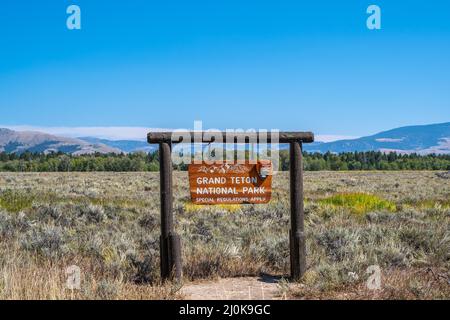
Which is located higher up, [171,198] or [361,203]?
[171,198]

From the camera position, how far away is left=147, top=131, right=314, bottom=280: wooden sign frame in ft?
23.4

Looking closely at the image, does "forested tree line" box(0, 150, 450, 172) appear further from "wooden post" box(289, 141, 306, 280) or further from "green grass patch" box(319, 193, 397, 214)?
"wooden post" box(289, 141, 306, 280)

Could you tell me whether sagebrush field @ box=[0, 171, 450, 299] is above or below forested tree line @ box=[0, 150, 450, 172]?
above

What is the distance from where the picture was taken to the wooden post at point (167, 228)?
710 centimetres

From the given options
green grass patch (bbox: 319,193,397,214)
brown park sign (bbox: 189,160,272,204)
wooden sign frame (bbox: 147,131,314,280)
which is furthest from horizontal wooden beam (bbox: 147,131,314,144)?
green grass patch (bbox: 319,193,397,214)

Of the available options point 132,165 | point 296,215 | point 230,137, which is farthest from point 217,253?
point 132,165

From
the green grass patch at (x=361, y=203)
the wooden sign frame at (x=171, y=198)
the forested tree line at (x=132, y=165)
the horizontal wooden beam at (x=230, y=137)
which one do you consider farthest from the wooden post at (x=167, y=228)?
the forested tree line at (x=132, y=165)

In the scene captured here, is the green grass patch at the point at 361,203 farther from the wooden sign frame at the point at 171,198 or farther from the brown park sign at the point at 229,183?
the brown park sign at the point at 229,183

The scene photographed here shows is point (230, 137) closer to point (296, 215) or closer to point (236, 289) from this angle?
point (296, 215)

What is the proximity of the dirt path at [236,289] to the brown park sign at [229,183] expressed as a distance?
1.19m

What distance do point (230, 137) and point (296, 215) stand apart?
1537 millimetres

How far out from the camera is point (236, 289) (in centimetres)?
697

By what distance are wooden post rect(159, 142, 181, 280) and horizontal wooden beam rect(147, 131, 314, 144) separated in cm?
13
